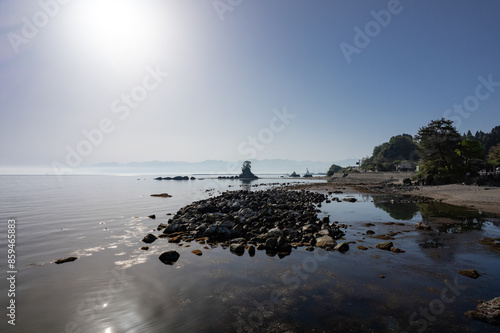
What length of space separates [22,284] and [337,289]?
14.4 metres

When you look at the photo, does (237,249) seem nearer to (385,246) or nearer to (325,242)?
(325,242)

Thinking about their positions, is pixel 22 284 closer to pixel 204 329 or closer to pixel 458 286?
pixel 204 329

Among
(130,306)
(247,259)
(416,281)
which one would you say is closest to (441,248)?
(416,281)

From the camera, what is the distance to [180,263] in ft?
41.2

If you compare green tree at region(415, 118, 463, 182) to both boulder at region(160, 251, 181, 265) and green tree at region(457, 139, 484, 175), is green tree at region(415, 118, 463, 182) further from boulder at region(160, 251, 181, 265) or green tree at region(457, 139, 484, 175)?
boulder at region(160, 251, 181, 265)

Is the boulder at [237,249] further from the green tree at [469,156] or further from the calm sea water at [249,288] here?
the green tree at [469,156]

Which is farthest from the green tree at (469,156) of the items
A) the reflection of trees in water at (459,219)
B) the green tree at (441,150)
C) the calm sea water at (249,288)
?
the calm sea water at (249,288)

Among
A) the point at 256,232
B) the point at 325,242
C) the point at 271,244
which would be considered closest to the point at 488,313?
the point at 325,242

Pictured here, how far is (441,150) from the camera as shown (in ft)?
172

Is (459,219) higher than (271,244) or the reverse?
higher

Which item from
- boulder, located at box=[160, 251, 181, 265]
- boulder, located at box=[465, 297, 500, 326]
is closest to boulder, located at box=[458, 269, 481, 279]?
boulder, located at box=[465, 297, 500, 326]

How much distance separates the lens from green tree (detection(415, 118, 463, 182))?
166 feet

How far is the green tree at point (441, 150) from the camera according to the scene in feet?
166

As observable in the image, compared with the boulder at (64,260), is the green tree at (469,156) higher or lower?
higher
